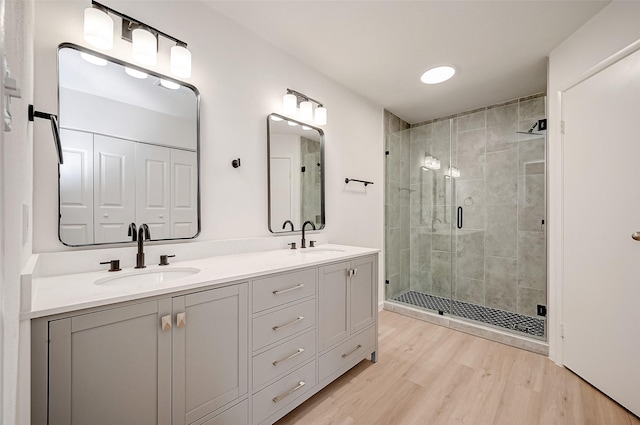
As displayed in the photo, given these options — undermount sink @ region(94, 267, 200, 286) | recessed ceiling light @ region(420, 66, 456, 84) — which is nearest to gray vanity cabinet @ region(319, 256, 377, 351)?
undermount sink @ region(94, 267, 200, 286)

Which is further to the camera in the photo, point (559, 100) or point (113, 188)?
point (559, 100)

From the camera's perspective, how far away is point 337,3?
1725 millimetres

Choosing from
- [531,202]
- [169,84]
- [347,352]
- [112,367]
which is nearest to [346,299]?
[347,352]

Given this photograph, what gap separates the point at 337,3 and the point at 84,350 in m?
2.13

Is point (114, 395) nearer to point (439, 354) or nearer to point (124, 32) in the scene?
point (124, 32)

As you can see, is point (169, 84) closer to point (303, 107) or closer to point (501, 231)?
point (303, 107)

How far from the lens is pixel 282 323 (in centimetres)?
142

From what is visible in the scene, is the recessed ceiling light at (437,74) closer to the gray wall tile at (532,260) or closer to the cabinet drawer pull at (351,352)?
the gray wall tile at (532,260)

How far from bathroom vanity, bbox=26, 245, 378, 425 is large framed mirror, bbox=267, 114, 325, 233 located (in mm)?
506

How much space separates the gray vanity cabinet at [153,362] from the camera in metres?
0.84

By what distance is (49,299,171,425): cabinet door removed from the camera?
2.72 ft

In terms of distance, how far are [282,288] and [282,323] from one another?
0.18m

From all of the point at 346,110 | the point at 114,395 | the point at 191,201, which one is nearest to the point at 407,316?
the point at 346,110

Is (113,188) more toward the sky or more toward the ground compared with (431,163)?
more toward the ground
